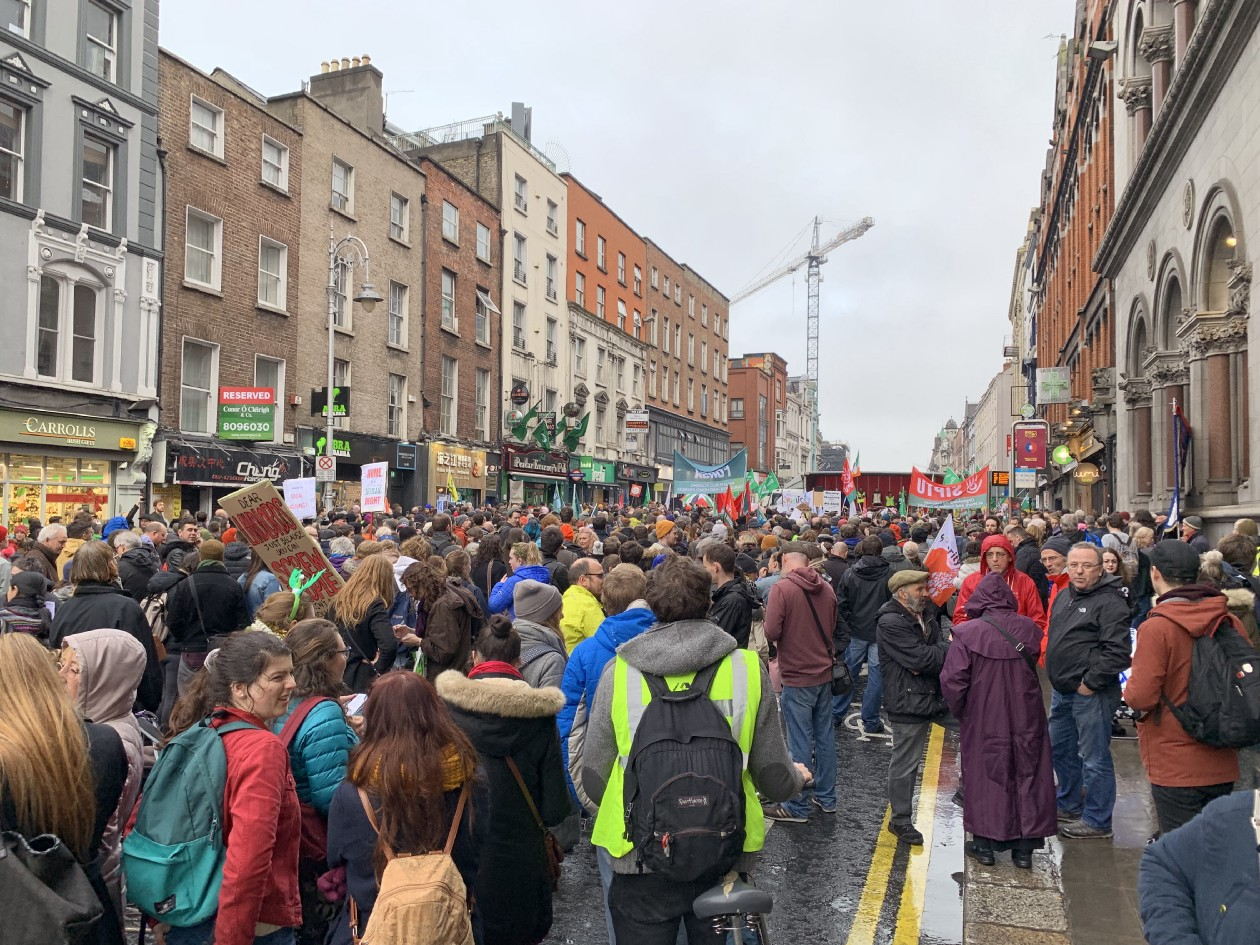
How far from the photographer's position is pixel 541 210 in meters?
37.9

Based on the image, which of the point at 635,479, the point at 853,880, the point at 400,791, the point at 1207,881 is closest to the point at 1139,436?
the point at 853,880

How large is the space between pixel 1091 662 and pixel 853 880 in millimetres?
2122

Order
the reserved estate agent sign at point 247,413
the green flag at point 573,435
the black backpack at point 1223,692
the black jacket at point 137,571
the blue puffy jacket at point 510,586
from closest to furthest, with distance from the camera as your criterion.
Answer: the black backpack at point 1223,692 < the blue puffy jacket at point 510,586 < the black jacket at point 137,571 < the reserved estate agent sign at point 247,413 < the green flag at point 573,435

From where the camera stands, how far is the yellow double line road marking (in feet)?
16.8

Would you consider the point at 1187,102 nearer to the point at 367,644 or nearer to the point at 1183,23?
the point at 1183,23

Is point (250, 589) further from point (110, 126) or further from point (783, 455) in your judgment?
point (783, 455)

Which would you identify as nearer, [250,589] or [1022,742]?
[1022,742]

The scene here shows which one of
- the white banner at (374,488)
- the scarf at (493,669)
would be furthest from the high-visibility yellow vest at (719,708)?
the white banner at (374,488)

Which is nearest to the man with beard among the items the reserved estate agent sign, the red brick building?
the reserved estate agent sign

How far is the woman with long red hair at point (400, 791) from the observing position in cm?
309

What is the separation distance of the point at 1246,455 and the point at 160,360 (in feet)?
65.9

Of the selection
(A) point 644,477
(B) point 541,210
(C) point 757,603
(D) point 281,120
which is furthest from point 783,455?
(C) point 757,603

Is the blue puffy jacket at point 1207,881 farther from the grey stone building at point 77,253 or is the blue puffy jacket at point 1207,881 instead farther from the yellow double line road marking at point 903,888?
the grey stone building at point 77,253

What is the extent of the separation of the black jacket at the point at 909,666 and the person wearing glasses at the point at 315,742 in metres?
3.70
